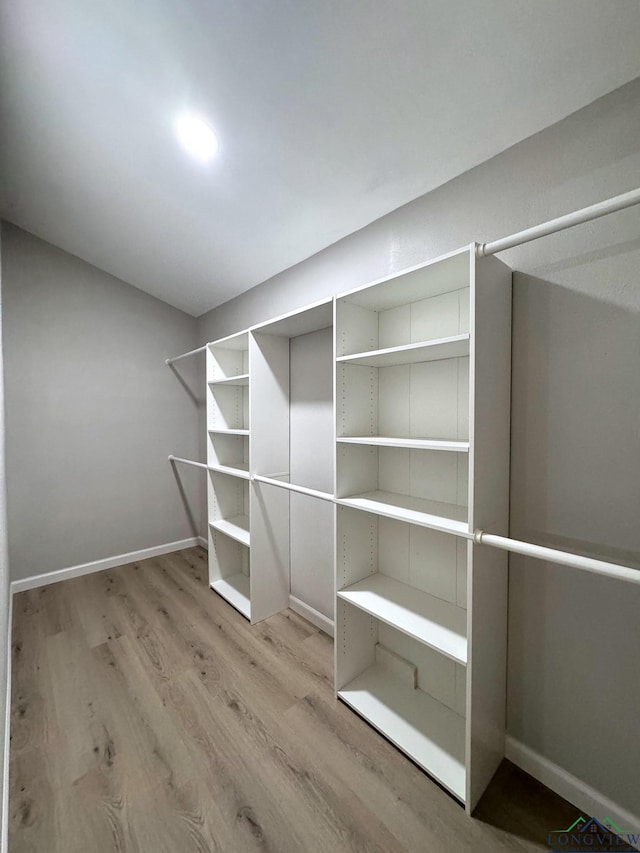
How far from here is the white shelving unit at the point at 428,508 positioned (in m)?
1.16

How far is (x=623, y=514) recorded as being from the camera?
1065 millimetres

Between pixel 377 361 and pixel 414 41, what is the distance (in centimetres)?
104

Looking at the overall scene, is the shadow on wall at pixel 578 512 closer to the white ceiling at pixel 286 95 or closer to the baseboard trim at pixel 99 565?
the white ceiling at pixel 286 95

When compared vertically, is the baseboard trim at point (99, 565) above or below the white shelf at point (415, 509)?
below

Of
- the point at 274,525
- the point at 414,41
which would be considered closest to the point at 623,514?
the point at 414,41

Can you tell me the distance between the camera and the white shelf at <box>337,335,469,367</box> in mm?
1188

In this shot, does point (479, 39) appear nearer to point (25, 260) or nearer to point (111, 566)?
point (25, 260)

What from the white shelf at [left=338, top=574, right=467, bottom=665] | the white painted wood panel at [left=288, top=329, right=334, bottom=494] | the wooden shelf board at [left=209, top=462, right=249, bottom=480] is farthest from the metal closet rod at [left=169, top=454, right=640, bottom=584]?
the wooden shelf board at [left=209, top=462, right=249, bottom=480]

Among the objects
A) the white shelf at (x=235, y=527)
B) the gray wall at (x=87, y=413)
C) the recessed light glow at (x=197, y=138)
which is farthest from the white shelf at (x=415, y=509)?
the gray wall at (x=87, y=413)

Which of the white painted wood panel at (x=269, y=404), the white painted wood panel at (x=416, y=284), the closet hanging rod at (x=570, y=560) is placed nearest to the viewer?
the closet hanging rod at (x=570, y=560)

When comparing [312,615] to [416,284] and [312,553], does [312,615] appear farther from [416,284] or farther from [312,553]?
[416,284]

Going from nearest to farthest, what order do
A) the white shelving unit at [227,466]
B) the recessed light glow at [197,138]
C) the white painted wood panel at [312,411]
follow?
1. the recessed light glow at [197,138]
2. the white painted wood panel at [312,411]
3. the white shelving unit at [227,466]

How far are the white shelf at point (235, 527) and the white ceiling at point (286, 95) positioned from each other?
1923mm

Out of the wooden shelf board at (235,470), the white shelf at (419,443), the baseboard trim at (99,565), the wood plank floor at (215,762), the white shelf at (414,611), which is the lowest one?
the wood plank floor at (215,762)
